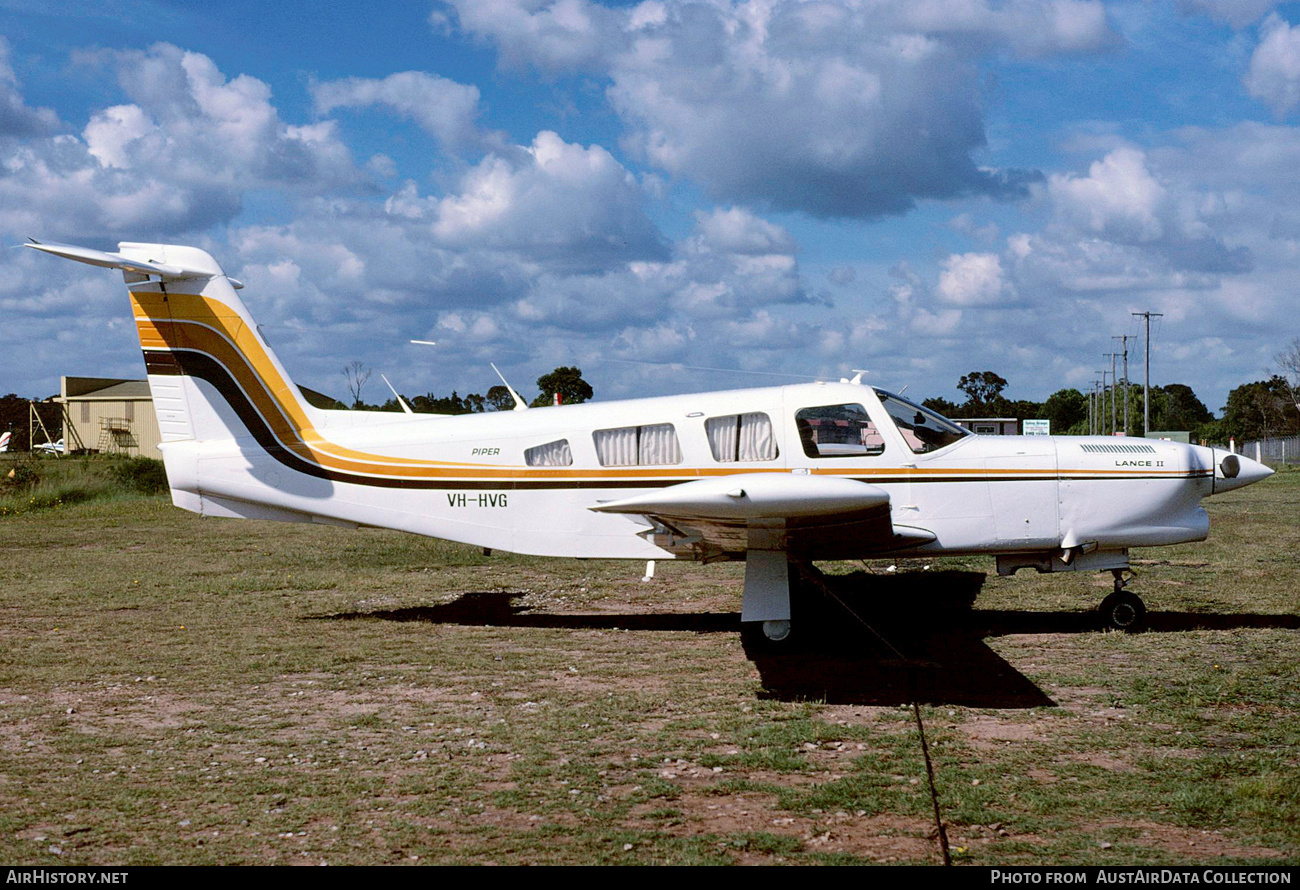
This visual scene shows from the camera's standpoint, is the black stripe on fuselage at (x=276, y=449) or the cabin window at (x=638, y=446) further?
the black stripe on fuselage at (x=276, y=449)

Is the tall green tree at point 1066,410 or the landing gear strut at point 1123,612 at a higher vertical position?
the tall green tree at point 1066,410

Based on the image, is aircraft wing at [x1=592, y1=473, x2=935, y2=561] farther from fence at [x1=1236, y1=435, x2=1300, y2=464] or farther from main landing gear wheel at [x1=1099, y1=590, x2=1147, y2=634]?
fence at [x1=1236, y1=435, x2=1300, y2=464]

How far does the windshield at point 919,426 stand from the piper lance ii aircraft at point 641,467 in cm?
2

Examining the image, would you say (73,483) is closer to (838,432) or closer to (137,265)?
(137,265)

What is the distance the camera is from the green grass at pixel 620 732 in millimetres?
4605

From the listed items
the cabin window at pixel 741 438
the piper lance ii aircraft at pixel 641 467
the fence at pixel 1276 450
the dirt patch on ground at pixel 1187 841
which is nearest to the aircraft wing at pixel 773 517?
the piper lance ii aircraft at pixel 641 467

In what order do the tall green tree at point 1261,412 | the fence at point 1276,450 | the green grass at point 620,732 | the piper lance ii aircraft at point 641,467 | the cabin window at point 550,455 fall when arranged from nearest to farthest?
the green grass at point 620,732
the piper lance ii aircraft at point 641,467
the cabin window at point 550,455
the fence at point 1276,450
the tall green tree at point 1261,412

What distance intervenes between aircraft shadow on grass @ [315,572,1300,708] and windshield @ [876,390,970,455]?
1.81 meters

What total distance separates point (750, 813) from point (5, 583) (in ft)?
40.1

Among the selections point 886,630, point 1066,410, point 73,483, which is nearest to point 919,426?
point 886,630

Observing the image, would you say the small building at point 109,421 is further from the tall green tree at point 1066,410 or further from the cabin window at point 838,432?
the tall green tree at point 1066,410

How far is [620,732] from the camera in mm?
6379

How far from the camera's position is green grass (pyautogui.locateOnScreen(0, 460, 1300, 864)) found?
461 centimetres

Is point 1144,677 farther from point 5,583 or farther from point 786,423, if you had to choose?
point 5,583
